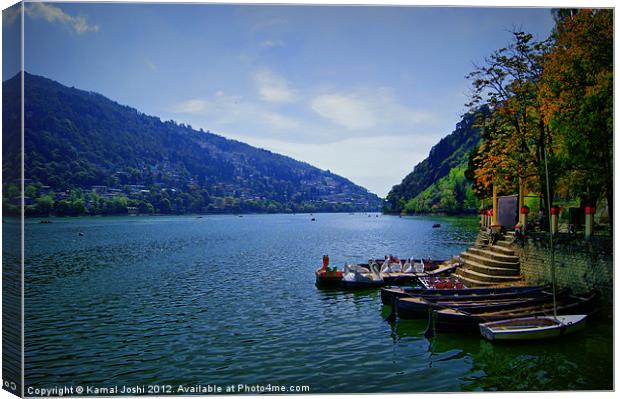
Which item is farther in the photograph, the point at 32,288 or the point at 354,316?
the point at 32,288

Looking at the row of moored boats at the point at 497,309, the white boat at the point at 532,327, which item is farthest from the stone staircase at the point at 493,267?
the white boat at the point at 532,327

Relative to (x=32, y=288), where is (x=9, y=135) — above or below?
above

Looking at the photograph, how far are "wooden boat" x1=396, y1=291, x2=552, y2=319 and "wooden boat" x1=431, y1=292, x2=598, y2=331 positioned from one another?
111 mm

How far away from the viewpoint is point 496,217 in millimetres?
17109

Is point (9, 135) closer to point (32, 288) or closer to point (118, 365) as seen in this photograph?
point (118, 365)

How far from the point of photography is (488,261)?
15219 mm

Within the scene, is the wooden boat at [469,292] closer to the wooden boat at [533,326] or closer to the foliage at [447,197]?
the wooden boat at [533,326]

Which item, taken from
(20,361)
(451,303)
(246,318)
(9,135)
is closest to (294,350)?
(246,318)

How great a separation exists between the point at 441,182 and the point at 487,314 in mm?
107358

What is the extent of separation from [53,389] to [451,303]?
29.0 feet

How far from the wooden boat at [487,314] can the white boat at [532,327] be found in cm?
31

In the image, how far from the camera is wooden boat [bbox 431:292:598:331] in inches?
410

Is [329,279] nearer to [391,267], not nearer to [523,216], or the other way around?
[391,267]

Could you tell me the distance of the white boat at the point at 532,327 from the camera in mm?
9539
